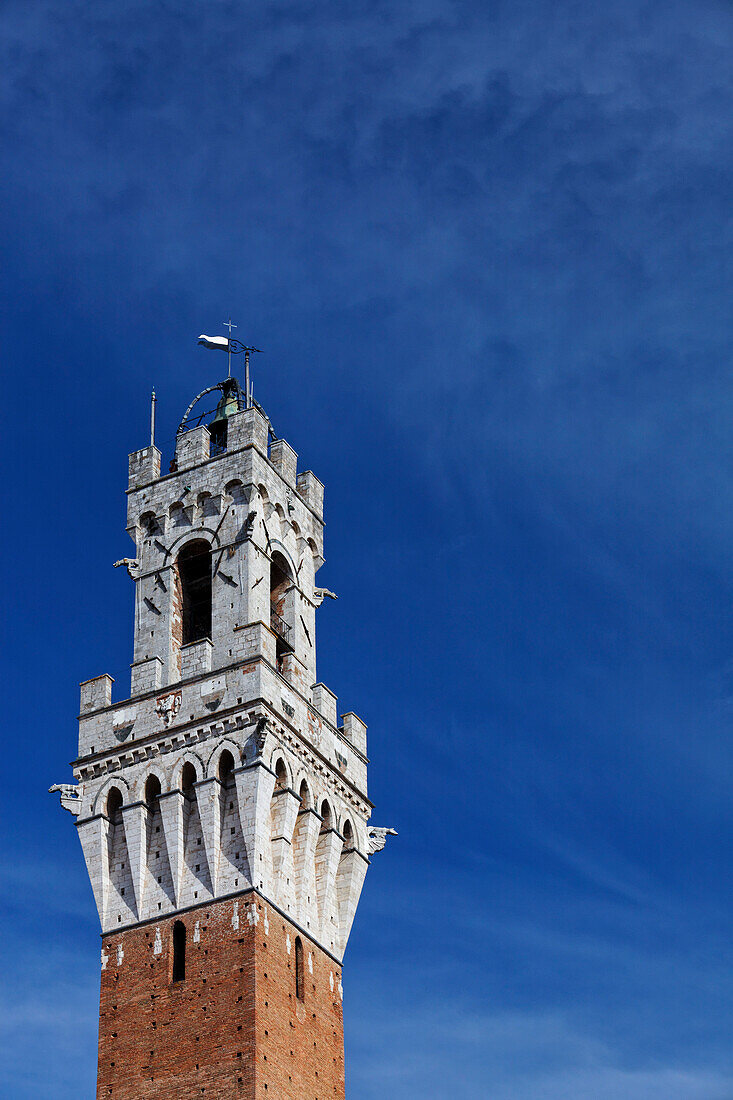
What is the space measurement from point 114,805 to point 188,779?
285 cm

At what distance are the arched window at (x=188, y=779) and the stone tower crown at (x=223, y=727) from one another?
0.18 ft

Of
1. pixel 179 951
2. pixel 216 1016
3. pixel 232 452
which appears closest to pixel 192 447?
pixel 232 452

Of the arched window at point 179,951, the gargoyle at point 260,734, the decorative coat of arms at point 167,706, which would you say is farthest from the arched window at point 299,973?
the decorative coat of arms at point 167,706

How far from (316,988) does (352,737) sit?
9.62 metres

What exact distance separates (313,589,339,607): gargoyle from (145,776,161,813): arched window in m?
10.5

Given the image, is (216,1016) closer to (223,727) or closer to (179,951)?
(179,951)

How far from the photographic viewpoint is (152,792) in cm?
5297

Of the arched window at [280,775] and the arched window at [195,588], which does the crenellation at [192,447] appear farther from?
the arched window at [280,775]

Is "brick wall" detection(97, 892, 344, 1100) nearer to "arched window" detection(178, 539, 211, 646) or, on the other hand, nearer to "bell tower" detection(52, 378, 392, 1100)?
"bell tower" detection(52, 378, 392, 1100)

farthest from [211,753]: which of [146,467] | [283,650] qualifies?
[146,467]

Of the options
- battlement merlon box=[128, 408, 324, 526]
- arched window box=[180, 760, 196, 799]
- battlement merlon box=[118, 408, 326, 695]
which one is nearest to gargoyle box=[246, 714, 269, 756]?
arched window box=[180, 760, 196, 799]

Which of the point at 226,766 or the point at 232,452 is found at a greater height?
the point at 232,452

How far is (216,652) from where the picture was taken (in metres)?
54.5

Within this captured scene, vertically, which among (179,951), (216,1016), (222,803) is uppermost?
(222,803)
